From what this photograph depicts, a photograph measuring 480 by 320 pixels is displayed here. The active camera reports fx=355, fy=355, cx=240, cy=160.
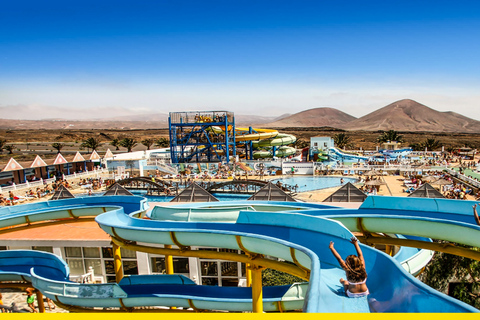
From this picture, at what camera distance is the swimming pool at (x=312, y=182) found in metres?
26.5

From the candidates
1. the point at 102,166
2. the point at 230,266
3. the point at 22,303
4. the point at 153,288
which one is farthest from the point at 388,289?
the point at 102,166

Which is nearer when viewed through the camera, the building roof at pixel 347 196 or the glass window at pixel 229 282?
the glass window at pixel 229 282

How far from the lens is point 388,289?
323 cm

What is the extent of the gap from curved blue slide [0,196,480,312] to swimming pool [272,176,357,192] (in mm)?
18777

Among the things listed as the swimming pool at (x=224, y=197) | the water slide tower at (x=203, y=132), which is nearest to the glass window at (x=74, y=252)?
the swimming pool at (x=224, y=197)

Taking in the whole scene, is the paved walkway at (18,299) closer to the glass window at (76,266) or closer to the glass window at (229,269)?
the glass window at (76,266)

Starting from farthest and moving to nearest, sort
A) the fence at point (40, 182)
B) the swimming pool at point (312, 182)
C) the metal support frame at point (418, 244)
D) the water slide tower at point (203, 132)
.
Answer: the water slide tower at point (203, 132), the swimming pool at point (312, 182), the fence at point (40, 182), the metal support frame at point (418, 244)

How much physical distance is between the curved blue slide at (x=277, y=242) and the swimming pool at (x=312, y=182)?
18.8 m

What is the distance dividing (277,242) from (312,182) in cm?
2429

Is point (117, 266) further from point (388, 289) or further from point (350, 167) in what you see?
point (350, 167)

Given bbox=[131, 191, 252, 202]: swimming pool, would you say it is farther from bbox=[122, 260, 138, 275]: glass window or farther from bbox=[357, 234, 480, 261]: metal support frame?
bbox=[357, 234, 480, 261]: metal support frame

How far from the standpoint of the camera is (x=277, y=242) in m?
4.70

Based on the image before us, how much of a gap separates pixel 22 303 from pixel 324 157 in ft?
115

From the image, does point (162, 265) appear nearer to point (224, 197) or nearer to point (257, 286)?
point (257, 286)
